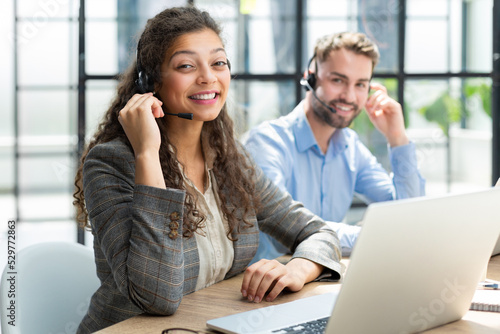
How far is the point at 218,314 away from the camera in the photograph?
1.22 meters

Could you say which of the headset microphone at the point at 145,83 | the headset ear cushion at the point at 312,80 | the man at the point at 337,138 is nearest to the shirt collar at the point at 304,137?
the man at the point at 337,138

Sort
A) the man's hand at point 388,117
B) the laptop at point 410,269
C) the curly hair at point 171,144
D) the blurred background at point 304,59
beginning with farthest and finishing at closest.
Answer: the blurred background at point 304,59 < the man's hand at point 388,117 < the curly hair at point 171,144 < the laptop at point 410,269

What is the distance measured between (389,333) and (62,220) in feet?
14.8

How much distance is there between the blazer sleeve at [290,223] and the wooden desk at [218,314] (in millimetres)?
173

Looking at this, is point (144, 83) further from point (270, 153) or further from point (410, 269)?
point (410, 269)

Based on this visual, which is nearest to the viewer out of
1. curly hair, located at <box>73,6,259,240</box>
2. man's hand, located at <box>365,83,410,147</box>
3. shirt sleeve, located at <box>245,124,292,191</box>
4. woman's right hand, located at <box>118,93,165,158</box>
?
woman's right hand, located at <box>118,93,165,158</box>

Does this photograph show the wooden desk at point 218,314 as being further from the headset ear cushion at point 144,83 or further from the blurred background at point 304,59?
the blurred background at point 304,59

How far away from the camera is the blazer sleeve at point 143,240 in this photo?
1252 millimetres

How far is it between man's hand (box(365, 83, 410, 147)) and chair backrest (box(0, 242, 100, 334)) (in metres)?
1.39

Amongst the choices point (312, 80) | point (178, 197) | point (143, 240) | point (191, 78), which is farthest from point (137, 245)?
point (312, 80)

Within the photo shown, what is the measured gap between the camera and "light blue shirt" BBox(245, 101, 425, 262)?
238 centimetres

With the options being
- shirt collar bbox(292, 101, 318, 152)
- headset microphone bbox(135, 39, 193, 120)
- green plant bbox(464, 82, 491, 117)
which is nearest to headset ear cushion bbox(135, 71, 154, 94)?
headset microphone bbox(135, 39, 193, 120)

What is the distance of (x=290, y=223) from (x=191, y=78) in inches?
19.3

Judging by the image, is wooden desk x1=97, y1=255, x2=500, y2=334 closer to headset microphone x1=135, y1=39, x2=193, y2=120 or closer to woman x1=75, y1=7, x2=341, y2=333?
woman x1=75, y1=7, x2=341, y2=333
